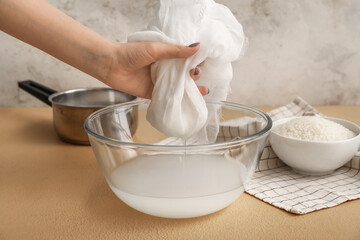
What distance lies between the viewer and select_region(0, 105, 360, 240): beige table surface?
67cm

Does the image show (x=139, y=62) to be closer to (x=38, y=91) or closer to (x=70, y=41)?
(x=70, y=41)

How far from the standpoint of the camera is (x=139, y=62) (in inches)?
29.9

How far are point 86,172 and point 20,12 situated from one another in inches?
15.4

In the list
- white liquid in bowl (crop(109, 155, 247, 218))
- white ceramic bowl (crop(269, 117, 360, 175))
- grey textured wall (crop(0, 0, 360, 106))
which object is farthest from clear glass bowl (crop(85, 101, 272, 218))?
grey textured wall (crop(0, 0, 360, 106))

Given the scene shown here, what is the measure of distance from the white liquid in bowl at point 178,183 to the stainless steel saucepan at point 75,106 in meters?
0.21

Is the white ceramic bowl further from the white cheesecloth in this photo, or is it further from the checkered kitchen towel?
the white cheesecloth

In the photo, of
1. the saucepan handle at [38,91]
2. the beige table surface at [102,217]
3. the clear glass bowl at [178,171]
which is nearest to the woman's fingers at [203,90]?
the clear glass bowl at [178,171]

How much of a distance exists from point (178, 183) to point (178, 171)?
2.0 inches

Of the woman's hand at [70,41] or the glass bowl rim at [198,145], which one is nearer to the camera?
the glass bowl rim at [198,145]

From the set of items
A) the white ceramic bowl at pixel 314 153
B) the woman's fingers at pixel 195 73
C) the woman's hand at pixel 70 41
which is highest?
the woman's hand at pixel 70 41

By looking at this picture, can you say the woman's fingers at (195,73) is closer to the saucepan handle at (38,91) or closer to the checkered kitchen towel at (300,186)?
the checkered kitchen towel at (300,186)

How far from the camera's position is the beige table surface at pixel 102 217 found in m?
0.67

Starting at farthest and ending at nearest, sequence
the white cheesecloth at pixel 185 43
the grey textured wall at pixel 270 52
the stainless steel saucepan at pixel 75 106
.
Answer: the grey textured wall at pixel 270 52
the stainless steel saucepan at pixel 75 106
the white cheesecloth at pixel 185 43

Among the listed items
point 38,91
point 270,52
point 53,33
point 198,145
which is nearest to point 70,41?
point 53,33
